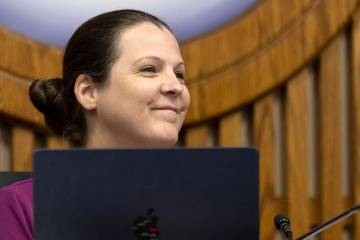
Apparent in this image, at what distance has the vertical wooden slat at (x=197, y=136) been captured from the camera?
1502mm

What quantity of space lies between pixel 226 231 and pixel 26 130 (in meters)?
0.92

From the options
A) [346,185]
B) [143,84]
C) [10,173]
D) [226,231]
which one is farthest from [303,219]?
[226,231]

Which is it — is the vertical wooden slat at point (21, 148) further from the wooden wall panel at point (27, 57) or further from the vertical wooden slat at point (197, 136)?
the vertical wooden slat at point (197, 136)

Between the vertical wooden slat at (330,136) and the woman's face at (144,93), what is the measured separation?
545 mm

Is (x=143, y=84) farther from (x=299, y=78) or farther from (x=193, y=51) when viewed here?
(x=299, y=78)

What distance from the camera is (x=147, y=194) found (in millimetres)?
620

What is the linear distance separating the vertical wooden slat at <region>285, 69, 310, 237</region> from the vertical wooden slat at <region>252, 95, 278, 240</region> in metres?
0.04

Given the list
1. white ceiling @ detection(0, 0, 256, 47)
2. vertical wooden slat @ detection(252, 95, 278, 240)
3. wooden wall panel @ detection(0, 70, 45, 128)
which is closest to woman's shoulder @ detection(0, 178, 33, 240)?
wooden wall panel @ detection(0, 70, 45, 128)

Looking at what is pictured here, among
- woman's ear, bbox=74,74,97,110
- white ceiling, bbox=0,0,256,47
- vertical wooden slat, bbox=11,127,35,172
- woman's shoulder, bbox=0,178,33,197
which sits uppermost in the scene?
white ceiling, bbox=0,0,256,47

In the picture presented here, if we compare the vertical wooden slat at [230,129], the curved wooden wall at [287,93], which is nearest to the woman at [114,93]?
the curved wooden wall at [287,93]

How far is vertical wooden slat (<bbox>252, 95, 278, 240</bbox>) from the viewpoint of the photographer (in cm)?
150

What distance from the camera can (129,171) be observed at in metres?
0.62

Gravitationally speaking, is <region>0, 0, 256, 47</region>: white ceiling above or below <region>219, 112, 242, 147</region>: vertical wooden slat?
above

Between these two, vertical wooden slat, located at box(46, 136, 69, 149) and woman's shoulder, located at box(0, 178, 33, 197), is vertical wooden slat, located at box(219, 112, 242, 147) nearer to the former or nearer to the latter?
vertical wooden slat, located at box(46, 136, 69, 149)
